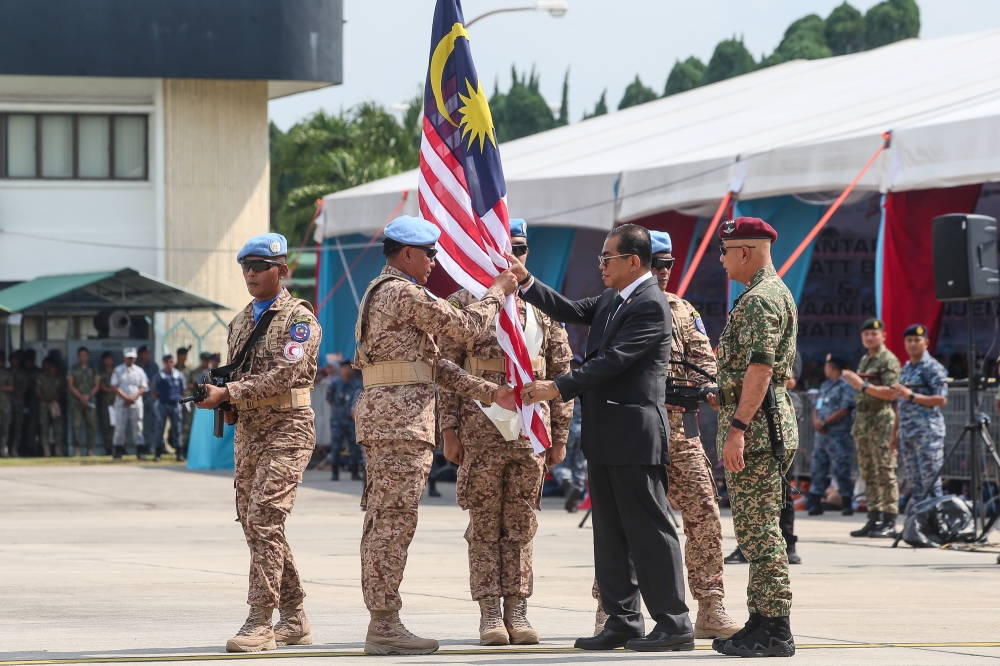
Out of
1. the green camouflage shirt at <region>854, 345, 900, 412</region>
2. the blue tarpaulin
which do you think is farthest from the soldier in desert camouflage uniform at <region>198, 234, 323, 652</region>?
the blue tarpaulin

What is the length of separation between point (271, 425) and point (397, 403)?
27.5 inches

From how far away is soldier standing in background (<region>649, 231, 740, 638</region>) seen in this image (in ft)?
25.7

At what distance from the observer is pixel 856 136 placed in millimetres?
16266

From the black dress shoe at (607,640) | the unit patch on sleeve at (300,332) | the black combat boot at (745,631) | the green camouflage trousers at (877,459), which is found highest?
the unit patch on sleeve at (300,332)

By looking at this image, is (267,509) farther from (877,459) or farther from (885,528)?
(877,459)

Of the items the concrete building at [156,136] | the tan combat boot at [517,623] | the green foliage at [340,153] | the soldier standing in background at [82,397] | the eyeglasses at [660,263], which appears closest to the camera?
the tan combat boot at [517,623]

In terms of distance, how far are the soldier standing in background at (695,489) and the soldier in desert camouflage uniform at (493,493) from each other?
2.31 feet

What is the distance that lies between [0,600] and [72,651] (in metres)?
2.48

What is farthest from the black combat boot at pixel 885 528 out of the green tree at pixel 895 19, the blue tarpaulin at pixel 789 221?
the green tree at pixel 895 19

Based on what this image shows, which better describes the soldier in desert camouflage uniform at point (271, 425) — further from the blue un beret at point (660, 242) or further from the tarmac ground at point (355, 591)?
the blue un beret at point (660, 242)

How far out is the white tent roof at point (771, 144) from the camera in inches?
619

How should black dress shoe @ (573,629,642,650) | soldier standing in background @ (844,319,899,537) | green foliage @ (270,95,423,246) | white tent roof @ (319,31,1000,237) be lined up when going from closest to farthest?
black dress shoe @ (573,629,642,650) < soldier standing in background @ (844,319,899,537) < white tent roof @ (319,31,1000,237) < green foliage @ (270,95,423,246)

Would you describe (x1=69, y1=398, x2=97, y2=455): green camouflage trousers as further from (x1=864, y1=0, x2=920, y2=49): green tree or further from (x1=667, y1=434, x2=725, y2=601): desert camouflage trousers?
(x1=864, y1=0, x2=920, y2=49): green tree

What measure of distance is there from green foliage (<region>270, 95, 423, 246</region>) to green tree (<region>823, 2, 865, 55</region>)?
39.6m
